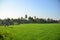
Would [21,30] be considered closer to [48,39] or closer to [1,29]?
[1,29]

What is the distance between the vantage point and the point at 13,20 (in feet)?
13.8

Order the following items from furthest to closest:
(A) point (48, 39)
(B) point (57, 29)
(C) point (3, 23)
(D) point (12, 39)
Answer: (B) point (57, 29), (C) point (3, 23), (A) point (48, 39), (D) point (12, 39)

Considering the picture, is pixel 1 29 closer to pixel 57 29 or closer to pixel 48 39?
pixel 48 39

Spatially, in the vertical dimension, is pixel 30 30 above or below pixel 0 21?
below

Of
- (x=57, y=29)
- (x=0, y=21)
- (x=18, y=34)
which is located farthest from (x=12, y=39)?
(x=57, y=29)

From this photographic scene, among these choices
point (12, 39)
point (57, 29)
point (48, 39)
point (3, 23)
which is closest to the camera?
point (12, 39)

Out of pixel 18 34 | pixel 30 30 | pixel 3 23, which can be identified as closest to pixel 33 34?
pixel 30 30

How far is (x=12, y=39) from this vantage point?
3.24m

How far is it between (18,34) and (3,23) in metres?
0.63

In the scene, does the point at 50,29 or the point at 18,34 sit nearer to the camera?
the point at 18,34

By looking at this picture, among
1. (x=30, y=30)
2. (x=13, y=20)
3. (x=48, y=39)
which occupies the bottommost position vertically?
(x=48, y=39)

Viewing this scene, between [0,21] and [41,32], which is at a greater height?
[0,21]

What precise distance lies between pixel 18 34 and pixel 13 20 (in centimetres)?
92

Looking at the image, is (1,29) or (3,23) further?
(3,23)
